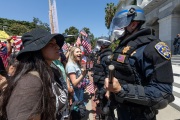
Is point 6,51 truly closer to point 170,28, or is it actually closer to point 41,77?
point 41,77

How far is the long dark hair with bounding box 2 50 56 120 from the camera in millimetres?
1306

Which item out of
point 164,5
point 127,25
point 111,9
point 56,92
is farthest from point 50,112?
point 111,9

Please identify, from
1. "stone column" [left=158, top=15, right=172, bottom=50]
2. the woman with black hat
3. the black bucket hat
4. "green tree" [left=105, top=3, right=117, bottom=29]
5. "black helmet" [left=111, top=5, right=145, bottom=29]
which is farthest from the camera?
"green tree" [left=105, top=3, right=117, bottom=29]

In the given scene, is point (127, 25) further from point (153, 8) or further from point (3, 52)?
point (153, 8)

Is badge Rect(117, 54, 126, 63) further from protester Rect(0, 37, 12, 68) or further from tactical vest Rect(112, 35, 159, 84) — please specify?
protester Rect(0, 37, 12, 68)

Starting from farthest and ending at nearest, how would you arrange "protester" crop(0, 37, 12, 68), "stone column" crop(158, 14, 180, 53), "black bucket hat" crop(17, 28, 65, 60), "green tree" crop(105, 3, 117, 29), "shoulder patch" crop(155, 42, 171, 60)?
"green tree" crop(105, 3, 117, 29), "stone column" crop(158, 14, 180, 53), "protester" crop(0, 37, 12, 68), "shoulder patch" crop(155, 42, 171, 60), "black bucket hat" crop(17, 28, 65, 60)

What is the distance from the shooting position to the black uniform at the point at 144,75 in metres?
1.53

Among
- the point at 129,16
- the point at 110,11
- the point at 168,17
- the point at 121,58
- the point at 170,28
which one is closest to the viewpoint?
the point at 121,58

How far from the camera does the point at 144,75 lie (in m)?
1.72

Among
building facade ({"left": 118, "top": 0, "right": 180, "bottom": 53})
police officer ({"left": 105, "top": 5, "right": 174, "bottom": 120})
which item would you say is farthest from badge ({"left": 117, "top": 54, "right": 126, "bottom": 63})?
building facade ({"left": 118, "top": 0, "right": 180, "bottom": 53})

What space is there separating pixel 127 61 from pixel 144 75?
0.69 feet

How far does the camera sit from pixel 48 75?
1454 mm

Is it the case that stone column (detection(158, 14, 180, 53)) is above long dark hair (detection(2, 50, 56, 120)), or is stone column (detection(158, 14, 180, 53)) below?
above

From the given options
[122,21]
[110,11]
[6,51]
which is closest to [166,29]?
[6,51]
